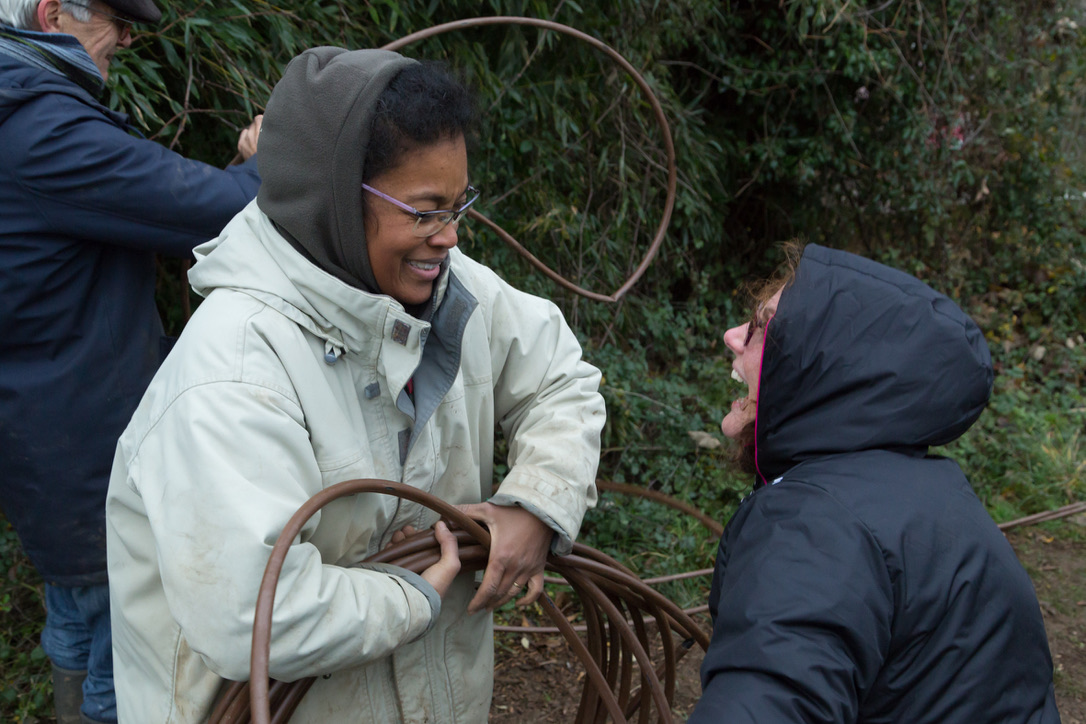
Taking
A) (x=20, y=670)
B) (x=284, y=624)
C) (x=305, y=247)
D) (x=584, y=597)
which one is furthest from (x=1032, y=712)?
(x=20, y=670)

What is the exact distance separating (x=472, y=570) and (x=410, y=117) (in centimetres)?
84

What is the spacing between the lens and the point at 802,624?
4.02 feet

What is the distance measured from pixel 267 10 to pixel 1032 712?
9.17 feet

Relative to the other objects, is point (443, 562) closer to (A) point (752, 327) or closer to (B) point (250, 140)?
(A) point (752, 327)

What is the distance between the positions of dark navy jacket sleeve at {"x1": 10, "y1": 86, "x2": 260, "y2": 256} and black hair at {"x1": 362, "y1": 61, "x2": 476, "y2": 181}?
2.52 feet

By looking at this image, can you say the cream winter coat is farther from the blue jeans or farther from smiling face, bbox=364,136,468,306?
the blue jeans

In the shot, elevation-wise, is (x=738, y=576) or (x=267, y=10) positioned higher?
(x=267, y=10)

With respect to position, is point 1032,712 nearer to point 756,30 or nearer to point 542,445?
point 542,445

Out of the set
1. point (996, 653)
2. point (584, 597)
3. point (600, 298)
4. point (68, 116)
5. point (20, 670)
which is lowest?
point (20, 670)

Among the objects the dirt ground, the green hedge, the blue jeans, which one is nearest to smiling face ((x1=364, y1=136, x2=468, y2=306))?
the blue jeans

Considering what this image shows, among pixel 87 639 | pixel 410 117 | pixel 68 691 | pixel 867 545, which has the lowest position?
pixel 68 691

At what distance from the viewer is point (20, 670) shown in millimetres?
2887

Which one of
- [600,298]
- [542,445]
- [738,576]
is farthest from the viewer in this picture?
[600,298]

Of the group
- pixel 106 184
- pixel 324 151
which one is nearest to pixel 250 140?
pixel 106 184
